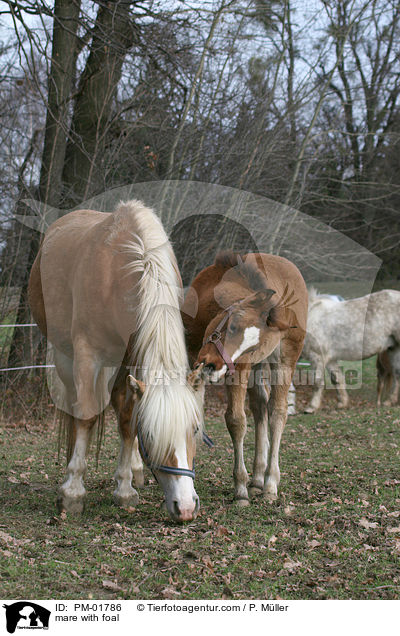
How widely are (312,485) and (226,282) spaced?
5.86 ft

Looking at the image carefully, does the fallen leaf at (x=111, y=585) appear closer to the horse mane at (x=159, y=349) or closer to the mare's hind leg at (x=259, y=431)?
the horse mane at (x=159, y=349)

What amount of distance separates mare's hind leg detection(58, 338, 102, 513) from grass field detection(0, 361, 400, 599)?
131mm

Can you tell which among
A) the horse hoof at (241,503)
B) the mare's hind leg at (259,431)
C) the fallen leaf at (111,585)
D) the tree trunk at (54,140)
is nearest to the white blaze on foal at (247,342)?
the mare's hind leg at (259,431)

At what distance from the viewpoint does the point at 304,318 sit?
4.69 m

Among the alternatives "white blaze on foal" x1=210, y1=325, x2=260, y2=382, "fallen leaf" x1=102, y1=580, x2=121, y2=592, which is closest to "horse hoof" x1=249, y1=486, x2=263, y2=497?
"white blaze on foal" x1=210, y1=325, x2=260, y2=382

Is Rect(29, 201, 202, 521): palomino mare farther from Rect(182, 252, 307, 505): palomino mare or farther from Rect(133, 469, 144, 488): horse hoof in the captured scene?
Rect(182, 252, 307, 505): palomino mare

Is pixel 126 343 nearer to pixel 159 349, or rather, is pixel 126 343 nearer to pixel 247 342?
pixel 159 349

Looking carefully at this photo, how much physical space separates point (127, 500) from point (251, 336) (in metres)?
1.43

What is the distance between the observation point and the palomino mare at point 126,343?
336 centimetres

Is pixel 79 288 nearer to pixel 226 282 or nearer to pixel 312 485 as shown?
pixel 226 282

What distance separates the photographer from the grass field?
2869 millimetres

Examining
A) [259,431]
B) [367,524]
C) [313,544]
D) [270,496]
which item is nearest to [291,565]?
[313,544]

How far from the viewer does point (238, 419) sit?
13.8 feet
